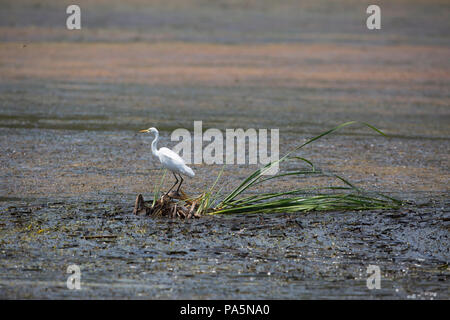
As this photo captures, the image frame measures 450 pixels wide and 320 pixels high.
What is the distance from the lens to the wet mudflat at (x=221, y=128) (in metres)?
6.12

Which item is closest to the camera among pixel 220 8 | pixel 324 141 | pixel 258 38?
pixel 324 141

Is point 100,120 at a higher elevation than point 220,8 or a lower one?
lower

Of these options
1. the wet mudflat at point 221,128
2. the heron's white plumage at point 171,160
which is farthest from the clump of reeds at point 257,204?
the heron's white plumage at point 171,160

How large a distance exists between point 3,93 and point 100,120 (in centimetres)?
319

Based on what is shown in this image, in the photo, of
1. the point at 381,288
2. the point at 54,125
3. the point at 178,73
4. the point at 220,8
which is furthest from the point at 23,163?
the point at 220,8

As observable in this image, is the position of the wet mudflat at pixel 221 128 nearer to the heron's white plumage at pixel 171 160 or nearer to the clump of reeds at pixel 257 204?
the clump of reeds at pixel 257 204

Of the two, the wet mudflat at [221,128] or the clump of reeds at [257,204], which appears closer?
the wet mudflat at [221,128]

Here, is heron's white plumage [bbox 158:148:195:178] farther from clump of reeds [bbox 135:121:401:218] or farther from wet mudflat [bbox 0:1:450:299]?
wet mudflat [bbox 0:1:450:299]

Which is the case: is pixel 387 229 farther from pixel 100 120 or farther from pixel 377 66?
pixel 377 66

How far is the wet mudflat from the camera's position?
Answer: 6.12 meters

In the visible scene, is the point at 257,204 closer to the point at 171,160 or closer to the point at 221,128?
the point at 171,160

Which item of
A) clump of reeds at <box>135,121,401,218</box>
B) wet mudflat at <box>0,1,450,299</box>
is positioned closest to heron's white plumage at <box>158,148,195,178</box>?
clump of reeds at <box>135,121,401,218</box>

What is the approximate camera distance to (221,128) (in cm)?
1283
